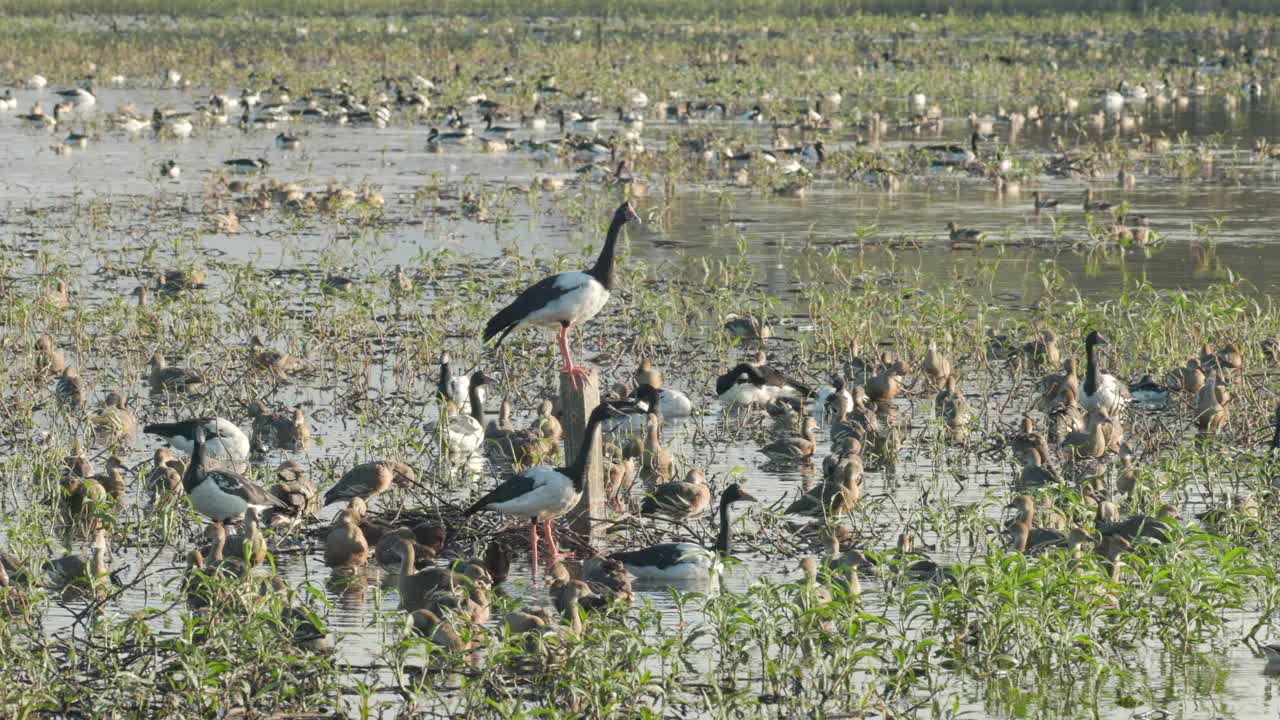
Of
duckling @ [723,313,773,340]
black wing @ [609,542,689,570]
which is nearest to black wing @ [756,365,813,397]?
duckling @ [723,313,773,340]

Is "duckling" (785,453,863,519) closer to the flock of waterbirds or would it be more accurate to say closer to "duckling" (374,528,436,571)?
"duckling" (374,528,436,571)

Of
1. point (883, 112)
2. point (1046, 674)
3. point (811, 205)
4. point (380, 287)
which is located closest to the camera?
point (1046, 674)

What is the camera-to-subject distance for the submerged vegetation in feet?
29.1

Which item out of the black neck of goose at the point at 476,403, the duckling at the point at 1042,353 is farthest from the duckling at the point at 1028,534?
the duckling at the point at 1042,353

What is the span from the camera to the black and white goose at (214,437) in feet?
43.3

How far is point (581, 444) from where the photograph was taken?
478 inches

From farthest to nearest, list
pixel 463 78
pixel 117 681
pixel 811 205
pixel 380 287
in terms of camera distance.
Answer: pixel 463 78 < pixel 811 205 < pixel 380 287 < pixel 117 681

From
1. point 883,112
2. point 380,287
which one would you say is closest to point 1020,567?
point 380,287

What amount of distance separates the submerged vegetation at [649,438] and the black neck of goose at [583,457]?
534 mm

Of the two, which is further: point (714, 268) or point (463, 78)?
point (463, 78)

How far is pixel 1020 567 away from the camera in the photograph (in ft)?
31.6

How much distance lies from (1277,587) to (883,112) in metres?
30.8

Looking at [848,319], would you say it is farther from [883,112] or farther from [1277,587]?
[883,112]

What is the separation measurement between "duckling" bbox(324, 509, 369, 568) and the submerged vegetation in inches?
0.9
